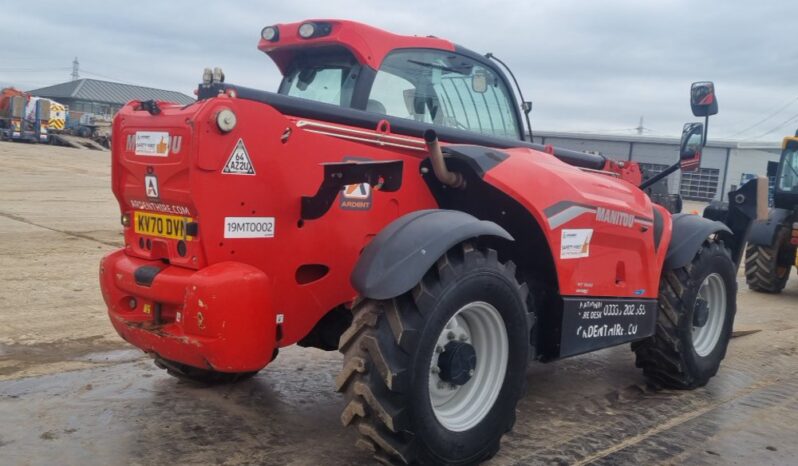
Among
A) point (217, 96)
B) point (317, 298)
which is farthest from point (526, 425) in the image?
point (217, 96)

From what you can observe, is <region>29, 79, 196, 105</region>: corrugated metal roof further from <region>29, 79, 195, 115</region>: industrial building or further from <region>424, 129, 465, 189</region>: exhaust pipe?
Result: <region>424, 129, 465, 189</region>: exhaust pipe

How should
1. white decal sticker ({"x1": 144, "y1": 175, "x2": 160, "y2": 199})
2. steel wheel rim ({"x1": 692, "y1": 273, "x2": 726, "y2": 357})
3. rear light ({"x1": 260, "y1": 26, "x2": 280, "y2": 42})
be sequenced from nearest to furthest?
white decal sticker ({"x1": 144, "y1": 175, "x2": 160, "y2": 199}) < rear light ({"x1": 260, "y1": 26, "x2": 280, "y2": 42}) < steel wheel rim ({"x1": 692, "y1": 273, "x2": 726, "y2": 357})

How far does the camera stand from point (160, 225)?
3.60 metres

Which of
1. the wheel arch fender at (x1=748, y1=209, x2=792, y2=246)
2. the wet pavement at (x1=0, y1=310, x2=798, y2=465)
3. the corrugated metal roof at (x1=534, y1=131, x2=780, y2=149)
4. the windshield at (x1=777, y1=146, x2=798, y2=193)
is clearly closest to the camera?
the wet pavement at (x1=0, y1=310, x2=798, y2=465)

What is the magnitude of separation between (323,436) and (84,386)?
5.68 feet

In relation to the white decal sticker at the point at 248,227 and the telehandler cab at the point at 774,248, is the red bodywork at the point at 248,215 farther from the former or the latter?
the telehandler cab at the point at 774,248

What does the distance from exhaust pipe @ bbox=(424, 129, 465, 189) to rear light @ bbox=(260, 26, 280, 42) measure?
1407 millimetres

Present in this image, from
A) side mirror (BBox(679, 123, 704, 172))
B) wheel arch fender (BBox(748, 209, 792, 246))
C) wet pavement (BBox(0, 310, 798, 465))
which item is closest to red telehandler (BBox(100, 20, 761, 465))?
side mirror (BBox(679, 123, 704, 172))

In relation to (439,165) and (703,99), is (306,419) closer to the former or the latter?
(439,165)

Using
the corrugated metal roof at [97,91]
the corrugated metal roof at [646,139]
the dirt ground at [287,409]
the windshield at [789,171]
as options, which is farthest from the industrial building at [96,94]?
the dirt ground at [287,409]

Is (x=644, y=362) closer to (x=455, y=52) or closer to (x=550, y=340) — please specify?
(x=550, y=340)

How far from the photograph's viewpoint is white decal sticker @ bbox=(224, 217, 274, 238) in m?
3.36

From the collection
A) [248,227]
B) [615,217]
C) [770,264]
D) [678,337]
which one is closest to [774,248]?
[770,264]

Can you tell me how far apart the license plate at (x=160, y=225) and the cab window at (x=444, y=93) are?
1.33 meters
